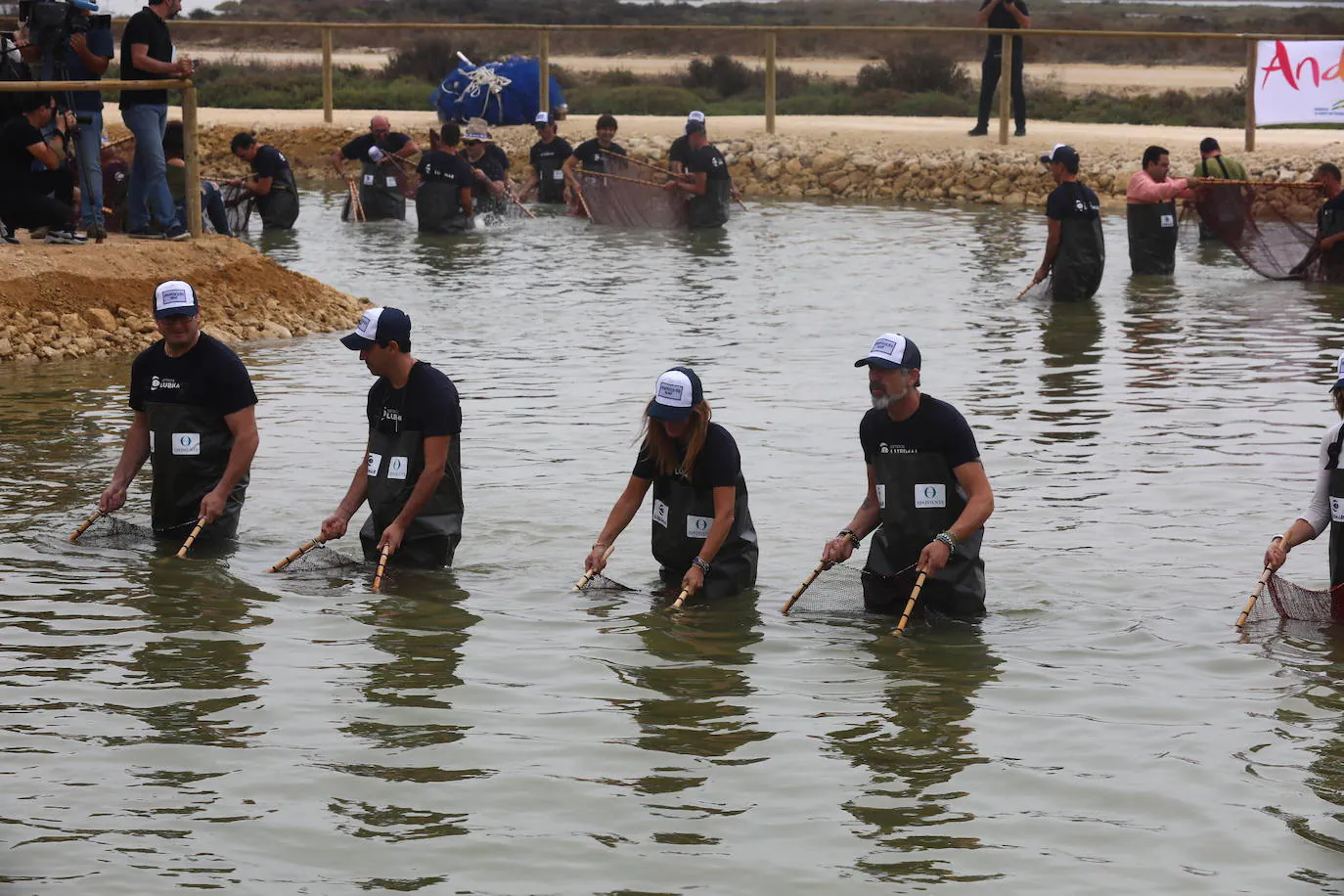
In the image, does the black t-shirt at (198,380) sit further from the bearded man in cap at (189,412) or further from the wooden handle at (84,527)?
the wooden handle at (84,527)

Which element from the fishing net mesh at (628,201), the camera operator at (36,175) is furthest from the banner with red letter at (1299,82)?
the camera operator at (36,175)

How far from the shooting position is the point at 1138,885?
6652mm

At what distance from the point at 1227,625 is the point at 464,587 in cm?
399

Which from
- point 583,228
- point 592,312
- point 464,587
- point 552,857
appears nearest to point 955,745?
point 552,857

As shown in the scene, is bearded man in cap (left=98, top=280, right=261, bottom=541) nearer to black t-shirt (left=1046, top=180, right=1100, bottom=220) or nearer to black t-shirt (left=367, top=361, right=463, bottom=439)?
black t-shirt (left=367, top=361, right=463, bottom=439)

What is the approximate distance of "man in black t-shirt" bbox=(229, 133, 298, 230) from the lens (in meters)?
25.4

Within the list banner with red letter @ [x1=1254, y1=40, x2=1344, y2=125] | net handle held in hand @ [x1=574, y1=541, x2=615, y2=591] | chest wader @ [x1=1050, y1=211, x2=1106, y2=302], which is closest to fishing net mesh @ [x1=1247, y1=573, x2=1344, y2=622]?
net handle held in hand @ [x1=574, y1=541, x2=615, y2=591]

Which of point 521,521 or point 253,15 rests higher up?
point 253,15

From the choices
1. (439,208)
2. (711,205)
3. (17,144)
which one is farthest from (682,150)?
(17,144)

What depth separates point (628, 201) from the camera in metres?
27.5

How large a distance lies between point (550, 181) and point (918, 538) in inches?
842

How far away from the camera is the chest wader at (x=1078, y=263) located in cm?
1995

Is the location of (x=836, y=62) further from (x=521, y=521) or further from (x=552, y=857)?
(x=552, y=857)

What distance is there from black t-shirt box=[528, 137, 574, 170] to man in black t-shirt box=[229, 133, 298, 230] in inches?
173
